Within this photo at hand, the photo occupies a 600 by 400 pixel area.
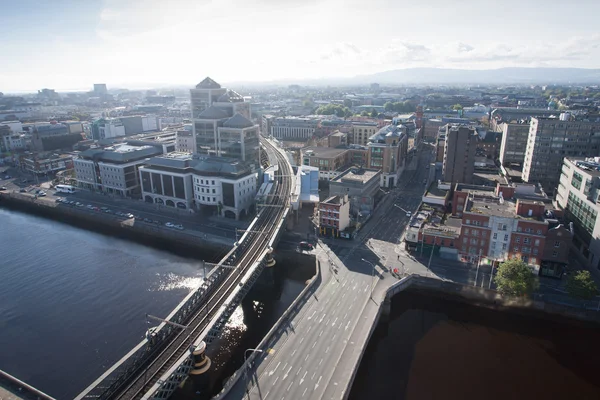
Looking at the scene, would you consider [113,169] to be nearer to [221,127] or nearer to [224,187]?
[221,127]

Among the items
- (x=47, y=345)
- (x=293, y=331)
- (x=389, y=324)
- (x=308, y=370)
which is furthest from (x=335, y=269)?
(x=47, y=345)

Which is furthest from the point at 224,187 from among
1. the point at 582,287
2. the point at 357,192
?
the point at 582,287

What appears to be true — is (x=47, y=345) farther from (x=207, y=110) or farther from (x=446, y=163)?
(x=446, y=163)

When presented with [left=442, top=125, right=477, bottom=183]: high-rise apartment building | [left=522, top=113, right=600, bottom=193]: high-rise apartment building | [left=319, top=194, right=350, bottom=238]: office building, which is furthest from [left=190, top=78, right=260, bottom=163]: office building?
[left=522, top=113, right=600, bottom=193]: high-rise apartment building

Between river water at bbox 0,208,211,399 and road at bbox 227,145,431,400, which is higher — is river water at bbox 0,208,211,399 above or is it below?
below

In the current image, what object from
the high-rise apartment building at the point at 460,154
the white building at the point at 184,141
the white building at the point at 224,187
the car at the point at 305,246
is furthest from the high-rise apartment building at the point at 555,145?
the white building at the point at 184,141

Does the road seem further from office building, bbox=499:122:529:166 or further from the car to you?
office building, bbox=499:122:529:166
